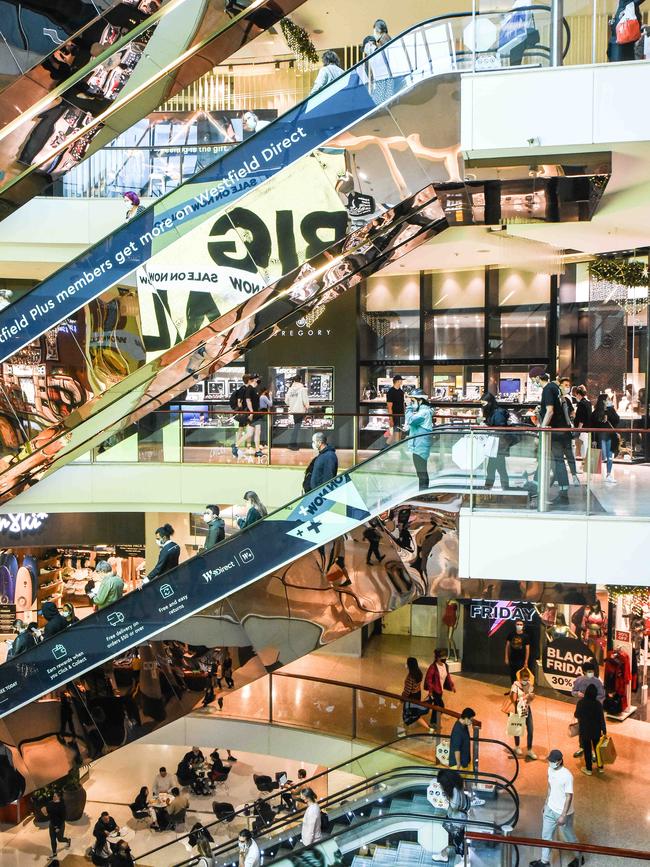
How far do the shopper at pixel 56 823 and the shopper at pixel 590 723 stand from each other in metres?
8.38

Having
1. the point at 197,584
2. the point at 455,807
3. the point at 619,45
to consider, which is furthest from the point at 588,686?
the point at 619,45

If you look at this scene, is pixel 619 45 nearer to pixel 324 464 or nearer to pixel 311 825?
pixel 324 464

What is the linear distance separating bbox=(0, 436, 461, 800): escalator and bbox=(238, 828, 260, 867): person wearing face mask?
1.69m

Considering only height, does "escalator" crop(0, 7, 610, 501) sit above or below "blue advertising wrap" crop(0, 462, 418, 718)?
above

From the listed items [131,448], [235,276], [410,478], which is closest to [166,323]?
[235,276]

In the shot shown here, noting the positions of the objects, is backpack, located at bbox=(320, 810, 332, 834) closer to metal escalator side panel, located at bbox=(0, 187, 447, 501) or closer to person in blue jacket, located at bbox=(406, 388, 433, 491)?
person in blue jacket, located at bbox=(406, 388, 433, 491)

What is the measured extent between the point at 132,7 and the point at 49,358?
15.4 ft

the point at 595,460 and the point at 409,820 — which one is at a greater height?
the point at 595,460

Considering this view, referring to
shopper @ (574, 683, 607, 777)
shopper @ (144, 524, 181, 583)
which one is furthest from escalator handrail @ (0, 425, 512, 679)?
shopper @ (574, 683, 607, 777)

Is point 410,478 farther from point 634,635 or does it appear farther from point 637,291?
point 634,635

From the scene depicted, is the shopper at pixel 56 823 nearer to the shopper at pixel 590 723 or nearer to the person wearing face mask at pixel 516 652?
the shopper at pixel 590 723

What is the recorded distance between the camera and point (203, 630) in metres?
9.62

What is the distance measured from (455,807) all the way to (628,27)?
8.45 meters

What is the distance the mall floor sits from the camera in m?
10.4
